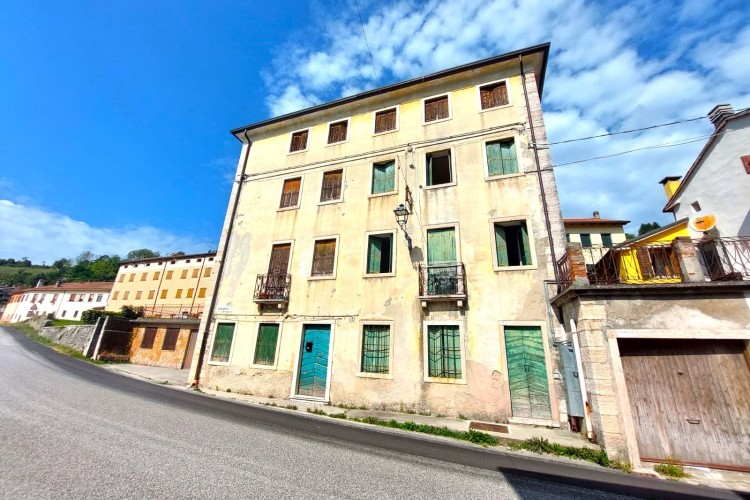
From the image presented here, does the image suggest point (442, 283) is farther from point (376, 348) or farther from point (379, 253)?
point (376, 348)

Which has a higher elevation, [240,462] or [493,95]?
[493,95]

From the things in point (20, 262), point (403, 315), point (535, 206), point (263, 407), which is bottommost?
point (263, 407)

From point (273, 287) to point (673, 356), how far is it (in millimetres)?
12779

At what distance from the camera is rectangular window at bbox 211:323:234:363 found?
13.1 metres

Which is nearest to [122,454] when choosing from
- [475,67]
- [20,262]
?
[475,67]

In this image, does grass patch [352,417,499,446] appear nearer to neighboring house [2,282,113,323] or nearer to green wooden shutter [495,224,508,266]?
green wooden shutter [495,224,508,266]

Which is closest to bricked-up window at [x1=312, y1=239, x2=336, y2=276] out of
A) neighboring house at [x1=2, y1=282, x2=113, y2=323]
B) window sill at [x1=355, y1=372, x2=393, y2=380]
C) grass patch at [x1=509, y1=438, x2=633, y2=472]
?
window sill at [x1=355, y1=372, x2=393, y2=380]

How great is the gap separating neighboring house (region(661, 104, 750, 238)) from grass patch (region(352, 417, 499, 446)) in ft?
32.8

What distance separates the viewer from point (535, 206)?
10.8m

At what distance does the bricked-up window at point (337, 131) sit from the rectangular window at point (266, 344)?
9.56 metres

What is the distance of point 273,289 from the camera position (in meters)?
13.1

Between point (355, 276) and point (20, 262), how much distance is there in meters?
190

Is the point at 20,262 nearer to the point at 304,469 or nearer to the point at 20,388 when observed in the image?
the point at 20,388

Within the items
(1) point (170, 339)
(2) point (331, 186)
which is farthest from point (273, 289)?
(1) point (170, 339)
